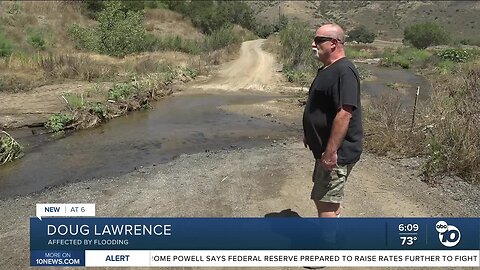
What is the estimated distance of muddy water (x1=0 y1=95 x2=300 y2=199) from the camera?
25.5 ft

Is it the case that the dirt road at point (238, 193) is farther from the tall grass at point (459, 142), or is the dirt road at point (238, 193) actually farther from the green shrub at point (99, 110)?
the green shrub at point (99, 110)

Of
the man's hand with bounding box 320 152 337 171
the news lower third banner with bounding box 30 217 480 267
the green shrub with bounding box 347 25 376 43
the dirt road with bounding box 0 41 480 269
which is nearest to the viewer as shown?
the man's hand with bounding box 320 152 337 171

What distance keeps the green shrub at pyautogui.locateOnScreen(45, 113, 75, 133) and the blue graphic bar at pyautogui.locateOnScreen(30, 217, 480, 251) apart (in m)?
7.07

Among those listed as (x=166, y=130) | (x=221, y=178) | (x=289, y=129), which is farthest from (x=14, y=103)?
(x=221, y=178)

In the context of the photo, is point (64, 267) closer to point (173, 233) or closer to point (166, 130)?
point (173, 233)

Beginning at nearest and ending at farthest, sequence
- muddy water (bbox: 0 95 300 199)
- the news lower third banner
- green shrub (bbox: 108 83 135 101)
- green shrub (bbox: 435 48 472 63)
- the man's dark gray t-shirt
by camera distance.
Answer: the man's dark gray t-shirt → the news lower third banner → muddy water (bbox: 0 95 300 199) → green shrub (bbox: 108 83 135 101) → green shrub (bbox: 435 48 472 63)

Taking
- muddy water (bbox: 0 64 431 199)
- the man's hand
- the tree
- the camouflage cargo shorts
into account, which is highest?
the man's hand

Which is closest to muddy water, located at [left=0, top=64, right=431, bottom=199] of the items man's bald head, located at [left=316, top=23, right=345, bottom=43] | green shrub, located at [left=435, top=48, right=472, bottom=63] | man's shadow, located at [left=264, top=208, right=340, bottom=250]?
man's shadow, located at [left=264, top=208, right=340, bottom=250]

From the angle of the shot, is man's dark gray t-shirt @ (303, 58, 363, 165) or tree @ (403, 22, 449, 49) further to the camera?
tree @ (403, 22, 449, 49)

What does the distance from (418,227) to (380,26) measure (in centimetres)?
8759

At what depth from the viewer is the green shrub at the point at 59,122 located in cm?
1059

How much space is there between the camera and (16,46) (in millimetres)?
20609

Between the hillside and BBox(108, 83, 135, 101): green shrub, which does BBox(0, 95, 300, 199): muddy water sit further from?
the hillside

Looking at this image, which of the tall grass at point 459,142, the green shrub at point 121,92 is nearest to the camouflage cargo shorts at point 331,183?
the tall grass at point 459,142
